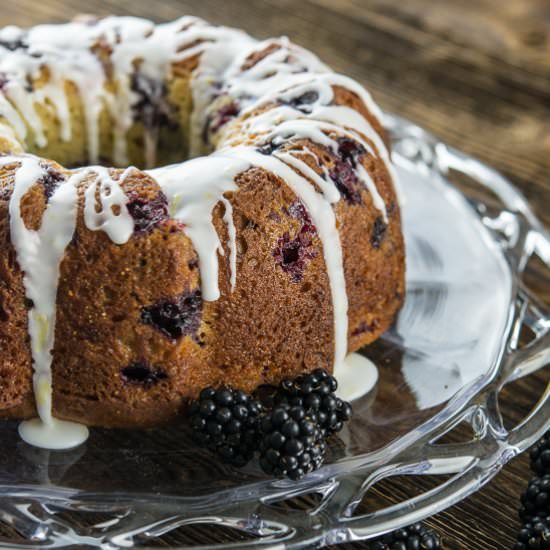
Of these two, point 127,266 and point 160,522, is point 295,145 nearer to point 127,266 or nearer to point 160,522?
point 127,266

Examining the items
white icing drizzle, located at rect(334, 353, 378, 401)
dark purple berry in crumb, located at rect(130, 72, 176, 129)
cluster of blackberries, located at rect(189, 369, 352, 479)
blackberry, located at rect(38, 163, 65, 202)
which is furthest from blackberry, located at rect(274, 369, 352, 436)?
dark purple berry in crumb, located at rect(130, 72, 176, 129)

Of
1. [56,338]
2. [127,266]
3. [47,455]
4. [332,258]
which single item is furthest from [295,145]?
[47,455]

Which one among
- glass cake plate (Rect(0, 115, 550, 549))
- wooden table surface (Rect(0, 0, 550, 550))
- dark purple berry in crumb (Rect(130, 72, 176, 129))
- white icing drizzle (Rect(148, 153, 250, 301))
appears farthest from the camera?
wooden table surface (Rect(0, 0, 550, 550))

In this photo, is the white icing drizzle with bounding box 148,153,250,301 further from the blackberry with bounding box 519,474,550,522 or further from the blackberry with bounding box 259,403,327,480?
the blackberry with bounding box 519,474,550,522

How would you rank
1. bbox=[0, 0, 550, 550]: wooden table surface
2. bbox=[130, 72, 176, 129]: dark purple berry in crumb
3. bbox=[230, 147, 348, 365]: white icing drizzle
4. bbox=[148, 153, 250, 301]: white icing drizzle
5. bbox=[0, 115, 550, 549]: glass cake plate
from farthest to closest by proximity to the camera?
bbox=[0, 0, 550, 550]: wooden table surface, bbox=[130, 72, 176, 129]: dark purple berry in crumb, bbox=[230, 147, 348, 365]: white icing drizzle, bbox=[148, 153, 250, 301]: white icing drizzle, bbox=[0, 115, 550, 549]: glass cake plate

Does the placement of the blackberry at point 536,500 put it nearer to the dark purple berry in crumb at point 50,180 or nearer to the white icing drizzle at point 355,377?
the white icing drizzle at point 355,377

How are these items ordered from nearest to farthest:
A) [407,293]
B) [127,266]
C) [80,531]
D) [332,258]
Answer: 1. [80,531]
2. [127,266]
3. [332,258]
4. [407,293]

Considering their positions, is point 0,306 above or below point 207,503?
above
